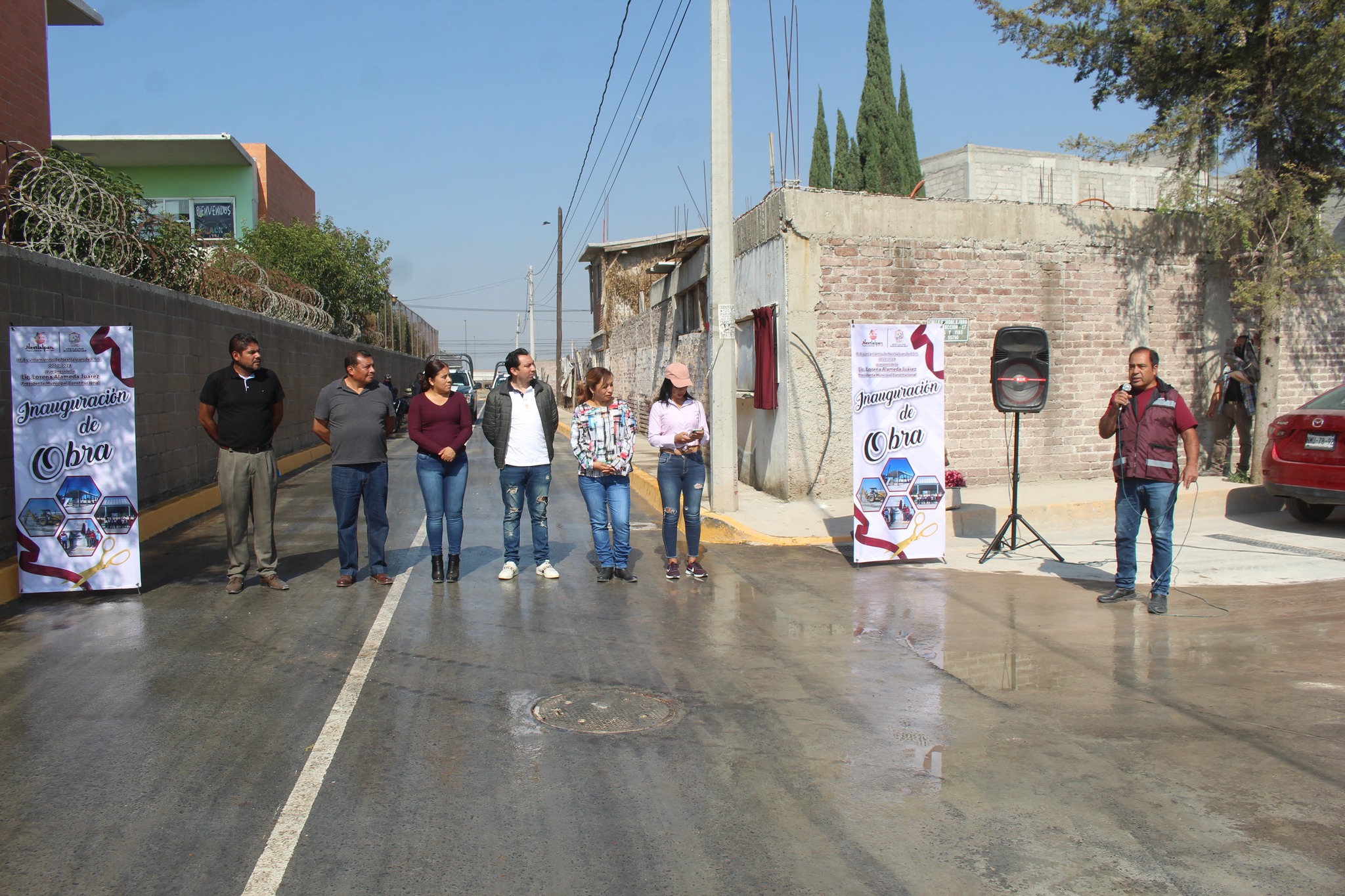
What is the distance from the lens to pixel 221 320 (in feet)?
46.0

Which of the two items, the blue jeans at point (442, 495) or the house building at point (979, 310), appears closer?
the blue jeans at point (442, 495)

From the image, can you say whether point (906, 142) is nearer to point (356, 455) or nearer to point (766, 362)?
point (766, 362)

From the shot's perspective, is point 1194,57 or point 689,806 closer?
point 689,806

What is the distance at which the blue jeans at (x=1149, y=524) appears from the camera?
726cm

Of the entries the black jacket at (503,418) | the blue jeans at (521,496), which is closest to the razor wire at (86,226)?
the black jacket at (503,418)

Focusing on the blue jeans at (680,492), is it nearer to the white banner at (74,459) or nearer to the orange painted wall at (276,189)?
the white banner at (74,459)

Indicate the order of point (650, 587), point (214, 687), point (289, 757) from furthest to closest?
1. point (650, 587)
2. point (214, 687)
3. point (289, 757)

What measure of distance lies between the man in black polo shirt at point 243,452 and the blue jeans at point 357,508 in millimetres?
494

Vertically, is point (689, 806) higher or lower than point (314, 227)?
lower

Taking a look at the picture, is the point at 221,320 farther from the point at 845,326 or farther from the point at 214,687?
the point at 214,687

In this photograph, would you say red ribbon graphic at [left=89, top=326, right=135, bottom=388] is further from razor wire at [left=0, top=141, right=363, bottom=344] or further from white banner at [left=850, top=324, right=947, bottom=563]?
white banner at [left=850, top=324, right=947, bottom=563]

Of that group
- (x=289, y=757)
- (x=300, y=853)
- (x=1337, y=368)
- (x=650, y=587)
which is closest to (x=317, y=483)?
(x=650, y=587)

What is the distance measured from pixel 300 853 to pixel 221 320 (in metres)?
12.2

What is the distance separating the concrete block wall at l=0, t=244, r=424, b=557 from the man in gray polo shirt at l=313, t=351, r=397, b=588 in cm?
250
